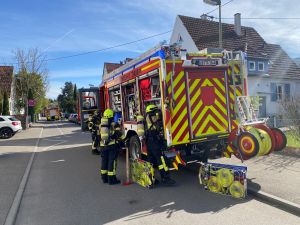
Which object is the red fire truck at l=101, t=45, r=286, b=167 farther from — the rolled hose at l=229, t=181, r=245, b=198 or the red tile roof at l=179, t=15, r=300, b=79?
the red tile roof at l=179, t=15, r=300, b=79

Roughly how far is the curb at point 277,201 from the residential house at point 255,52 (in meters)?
18.1

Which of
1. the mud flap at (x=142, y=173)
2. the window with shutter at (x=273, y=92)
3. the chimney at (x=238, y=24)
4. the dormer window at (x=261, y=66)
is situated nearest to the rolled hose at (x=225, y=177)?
the mud flap at (x=142, y=173)

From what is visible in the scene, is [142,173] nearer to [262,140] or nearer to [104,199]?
[104,199]

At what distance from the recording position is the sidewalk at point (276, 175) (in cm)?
545

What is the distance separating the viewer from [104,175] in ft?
22.8

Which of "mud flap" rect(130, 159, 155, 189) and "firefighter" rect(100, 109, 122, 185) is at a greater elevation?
"firefighter" rect(100, 109, 122, 185)

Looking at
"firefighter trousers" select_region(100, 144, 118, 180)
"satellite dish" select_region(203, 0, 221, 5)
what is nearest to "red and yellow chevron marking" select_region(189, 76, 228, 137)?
"firefighter trousers" select_region(100, 144, 118, 180)

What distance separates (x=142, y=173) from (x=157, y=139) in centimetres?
80

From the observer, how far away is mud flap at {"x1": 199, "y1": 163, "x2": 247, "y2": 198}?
5.34 m

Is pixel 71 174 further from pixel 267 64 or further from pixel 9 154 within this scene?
pixel 267 64

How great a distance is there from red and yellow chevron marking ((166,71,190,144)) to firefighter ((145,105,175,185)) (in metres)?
0.30

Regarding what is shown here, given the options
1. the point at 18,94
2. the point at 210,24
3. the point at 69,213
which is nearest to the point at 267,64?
the point at 210,24

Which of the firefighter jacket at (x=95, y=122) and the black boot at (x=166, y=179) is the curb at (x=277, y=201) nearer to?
the black boot at (x=166, y=179)

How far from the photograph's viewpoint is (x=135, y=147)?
7.92 metres
